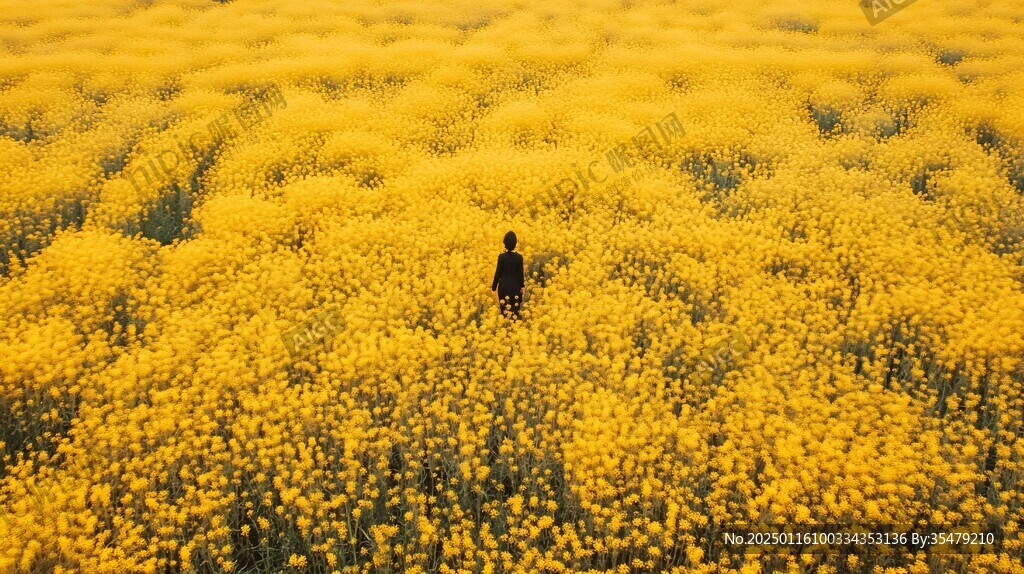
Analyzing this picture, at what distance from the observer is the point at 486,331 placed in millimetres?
8031

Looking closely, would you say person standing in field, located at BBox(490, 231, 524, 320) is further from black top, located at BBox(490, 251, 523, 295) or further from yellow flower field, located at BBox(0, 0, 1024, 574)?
yellow flower field, located at BBox(0, 0, 1024, 574)

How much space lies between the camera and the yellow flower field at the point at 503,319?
538 centimetres

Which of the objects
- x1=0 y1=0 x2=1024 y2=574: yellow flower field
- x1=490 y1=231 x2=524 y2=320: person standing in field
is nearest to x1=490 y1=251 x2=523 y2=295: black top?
x1=490 y1=231 x2=524 y2=320: person standing in field

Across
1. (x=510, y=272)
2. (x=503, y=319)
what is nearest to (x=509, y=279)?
(x=510, y=272)

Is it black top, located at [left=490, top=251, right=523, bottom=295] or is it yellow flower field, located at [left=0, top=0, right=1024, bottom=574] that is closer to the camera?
yellow flower field, located at [left=0, top=0, right=1024, bottom=574]

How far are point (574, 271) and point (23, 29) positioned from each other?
28.7m

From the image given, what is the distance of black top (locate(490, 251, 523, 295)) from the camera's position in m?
8.27

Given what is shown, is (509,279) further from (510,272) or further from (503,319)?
(503,319)

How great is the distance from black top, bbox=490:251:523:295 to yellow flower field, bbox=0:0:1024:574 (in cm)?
45

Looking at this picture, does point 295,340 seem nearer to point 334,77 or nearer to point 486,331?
point 486,331

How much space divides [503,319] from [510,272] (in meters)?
0.77

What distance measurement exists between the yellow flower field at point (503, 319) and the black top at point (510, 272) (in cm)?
45

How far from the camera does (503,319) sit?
26.3ft

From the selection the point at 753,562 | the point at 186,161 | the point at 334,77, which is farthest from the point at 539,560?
the point at 334,77
